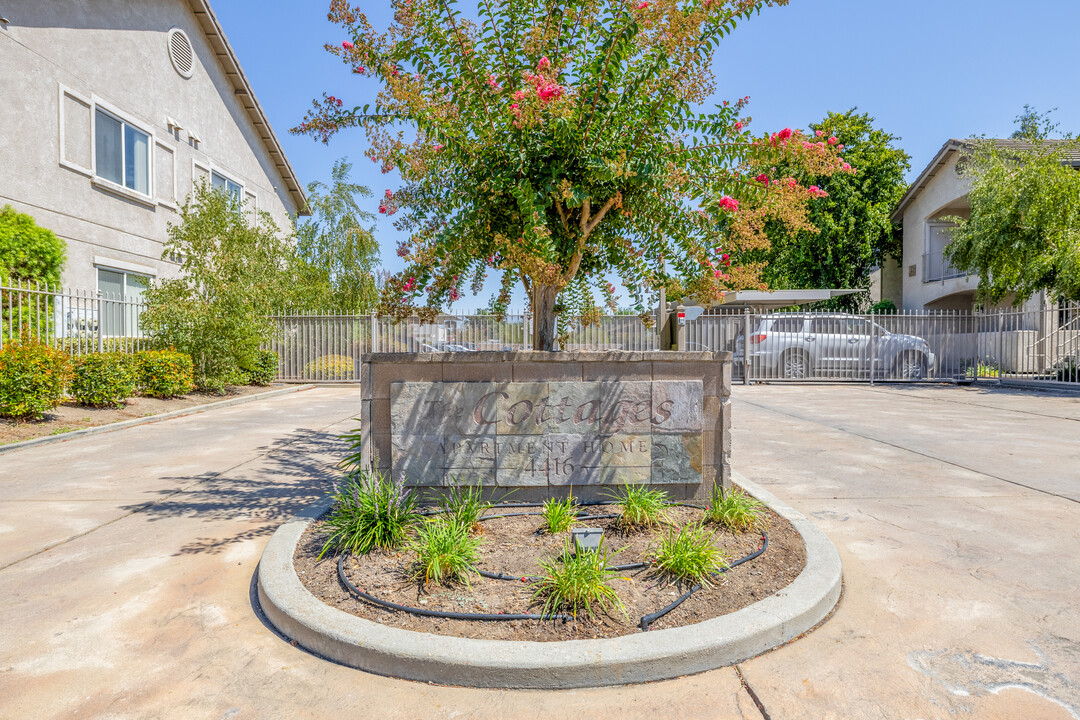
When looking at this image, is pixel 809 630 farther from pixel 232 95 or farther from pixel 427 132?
pixel 232 95

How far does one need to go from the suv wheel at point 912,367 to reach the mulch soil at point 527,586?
55.9ft

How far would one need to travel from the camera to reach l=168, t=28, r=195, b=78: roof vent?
637 inches

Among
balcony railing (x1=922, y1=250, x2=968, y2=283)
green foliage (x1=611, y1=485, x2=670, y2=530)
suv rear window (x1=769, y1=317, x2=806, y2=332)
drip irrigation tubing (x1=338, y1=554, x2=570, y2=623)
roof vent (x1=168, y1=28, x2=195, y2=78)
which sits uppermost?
roof vent (x1=168, y1=28, x2=195, y2=78)

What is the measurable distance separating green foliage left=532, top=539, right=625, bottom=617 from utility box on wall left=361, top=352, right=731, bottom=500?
1.37 metres

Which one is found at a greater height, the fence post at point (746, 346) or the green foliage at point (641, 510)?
the fence post at point (746, 346)

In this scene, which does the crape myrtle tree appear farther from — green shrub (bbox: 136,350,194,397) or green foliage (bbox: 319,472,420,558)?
green shrub (bbox: 136,350,194,397)

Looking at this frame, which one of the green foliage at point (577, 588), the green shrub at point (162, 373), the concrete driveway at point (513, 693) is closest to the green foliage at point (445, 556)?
the green foliage at point (577, 588)

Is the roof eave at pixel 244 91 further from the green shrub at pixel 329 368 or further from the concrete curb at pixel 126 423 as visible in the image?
the concrete curb at pixel 126 423

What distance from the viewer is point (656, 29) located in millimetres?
4438

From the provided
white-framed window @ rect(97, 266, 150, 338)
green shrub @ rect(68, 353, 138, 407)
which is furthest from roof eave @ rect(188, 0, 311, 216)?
green shrub @ rect(68, 353, 138, 407)

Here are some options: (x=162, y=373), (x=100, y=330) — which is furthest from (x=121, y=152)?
(x=162, y=373)

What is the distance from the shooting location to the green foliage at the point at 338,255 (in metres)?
21.9

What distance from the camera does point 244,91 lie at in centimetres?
1972

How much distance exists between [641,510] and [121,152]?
15799mm
